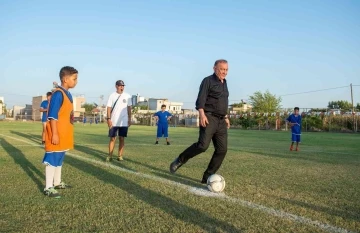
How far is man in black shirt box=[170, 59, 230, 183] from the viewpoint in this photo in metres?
5.23

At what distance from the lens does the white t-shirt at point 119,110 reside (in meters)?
8.36

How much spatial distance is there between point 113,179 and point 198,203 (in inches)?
79.0

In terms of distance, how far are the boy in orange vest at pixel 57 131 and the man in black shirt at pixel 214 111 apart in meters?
1.92

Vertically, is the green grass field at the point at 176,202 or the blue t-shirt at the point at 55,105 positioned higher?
the blue t-shirt at the point at 55,105

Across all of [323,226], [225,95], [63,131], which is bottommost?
[323,226]

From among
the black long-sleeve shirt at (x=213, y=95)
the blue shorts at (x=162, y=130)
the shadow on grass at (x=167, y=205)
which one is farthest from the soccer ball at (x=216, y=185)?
the blue shorts at (x=162, y=130)

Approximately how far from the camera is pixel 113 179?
5.56m

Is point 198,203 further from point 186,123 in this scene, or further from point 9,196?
point 186,123

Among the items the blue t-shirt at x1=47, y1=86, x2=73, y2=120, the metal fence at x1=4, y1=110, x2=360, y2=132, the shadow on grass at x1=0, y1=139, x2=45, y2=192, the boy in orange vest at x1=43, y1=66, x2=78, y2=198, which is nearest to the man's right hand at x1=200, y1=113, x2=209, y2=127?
the boy in orange vest at x1=43, y1=66, x2=78, y2=198

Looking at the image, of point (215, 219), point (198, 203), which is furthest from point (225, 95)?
point (215, 219)

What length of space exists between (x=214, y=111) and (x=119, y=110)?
373 centimetres

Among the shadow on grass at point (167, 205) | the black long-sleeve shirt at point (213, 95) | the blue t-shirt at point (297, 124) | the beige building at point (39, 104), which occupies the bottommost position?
the shadow on grass at point (167, 205)

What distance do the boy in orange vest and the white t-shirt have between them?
3.52 meters

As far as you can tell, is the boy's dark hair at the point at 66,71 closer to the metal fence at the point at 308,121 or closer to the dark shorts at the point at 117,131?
the dark shorts at the point at 117,131
